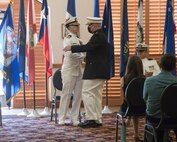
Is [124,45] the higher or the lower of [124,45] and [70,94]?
the higher

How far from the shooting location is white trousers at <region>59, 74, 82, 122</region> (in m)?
6.37

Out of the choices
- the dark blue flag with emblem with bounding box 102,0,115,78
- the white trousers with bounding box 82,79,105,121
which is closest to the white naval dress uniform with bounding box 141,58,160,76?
the white trousers with bounding box 82,79,105,121

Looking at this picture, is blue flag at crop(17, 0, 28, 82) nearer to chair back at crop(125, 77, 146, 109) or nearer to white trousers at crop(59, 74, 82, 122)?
white trousers at crop(59, 74, 82, 122)

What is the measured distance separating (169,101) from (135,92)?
2.82 ft

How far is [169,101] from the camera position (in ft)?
11.8

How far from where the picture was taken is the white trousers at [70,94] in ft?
20.9

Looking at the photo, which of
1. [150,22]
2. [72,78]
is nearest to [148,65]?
[72,78]

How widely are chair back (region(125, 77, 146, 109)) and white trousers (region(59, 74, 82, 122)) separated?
2.01 meters

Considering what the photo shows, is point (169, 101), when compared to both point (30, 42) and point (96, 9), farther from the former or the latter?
point (96, 9)

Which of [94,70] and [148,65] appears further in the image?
[148,65]

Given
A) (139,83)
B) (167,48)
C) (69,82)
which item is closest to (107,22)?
(167,48)

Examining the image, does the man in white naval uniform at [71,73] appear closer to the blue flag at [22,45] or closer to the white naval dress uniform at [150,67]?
the white naval dress uniform at [150,67]

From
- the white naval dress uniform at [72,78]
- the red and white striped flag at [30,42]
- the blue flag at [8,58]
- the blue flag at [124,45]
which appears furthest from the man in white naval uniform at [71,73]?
the blue flag at [124,45]

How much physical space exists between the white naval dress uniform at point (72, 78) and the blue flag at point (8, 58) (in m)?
1.41
